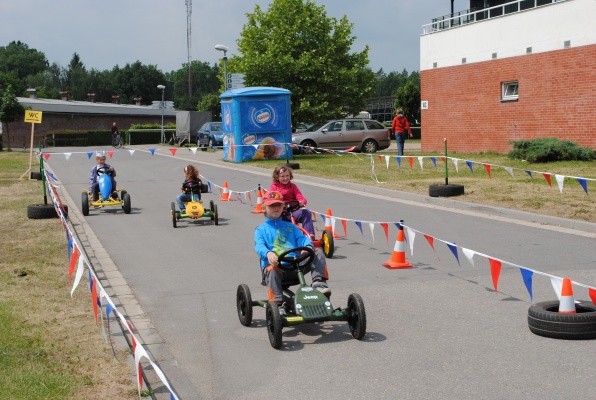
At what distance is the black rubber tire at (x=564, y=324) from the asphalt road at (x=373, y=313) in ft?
0.33

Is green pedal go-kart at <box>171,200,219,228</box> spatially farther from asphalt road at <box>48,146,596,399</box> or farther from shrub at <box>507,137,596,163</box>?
shrub at <box>507,137,596,163</box>

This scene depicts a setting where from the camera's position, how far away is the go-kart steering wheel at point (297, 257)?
686 centimetres

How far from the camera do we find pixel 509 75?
30.8 meters

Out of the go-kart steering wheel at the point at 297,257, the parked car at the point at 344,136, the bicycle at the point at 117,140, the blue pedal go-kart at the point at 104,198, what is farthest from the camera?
the bicycle at the point at 117,140

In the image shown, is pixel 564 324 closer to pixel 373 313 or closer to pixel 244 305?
pixel 373 313

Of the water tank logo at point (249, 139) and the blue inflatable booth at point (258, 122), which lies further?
the water tank logo at point (249, 139)

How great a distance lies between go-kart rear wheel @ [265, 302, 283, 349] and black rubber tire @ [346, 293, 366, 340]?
0.62m

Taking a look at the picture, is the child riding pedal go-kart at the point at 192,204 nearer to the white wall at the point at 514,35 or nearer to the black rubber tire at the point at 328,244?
the black rubber tire at the point at 328,244

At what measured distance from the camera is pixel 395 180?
2147 cm

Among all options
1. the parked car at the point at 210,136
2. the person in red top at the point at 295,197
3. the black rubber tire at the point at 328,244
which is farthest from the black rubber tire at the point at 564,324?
the parked car at the point at 210,136

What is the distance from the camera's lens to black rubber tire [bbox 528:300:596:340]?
6352mm

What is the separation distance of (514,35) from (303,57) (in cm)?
1483

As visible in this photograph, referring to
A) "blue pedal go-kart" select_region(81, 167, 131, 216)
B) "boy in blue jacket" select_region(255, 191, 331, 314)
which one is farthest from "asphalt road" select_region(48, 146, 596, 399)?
"blue pedal go-kart" select_region(81, 167, 131, 216)

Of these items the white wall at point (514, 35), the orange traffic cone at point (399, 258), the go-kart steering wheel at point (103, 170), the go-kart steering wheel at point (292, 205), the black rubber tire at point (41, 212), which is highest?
the white wall at point (514, 35)
